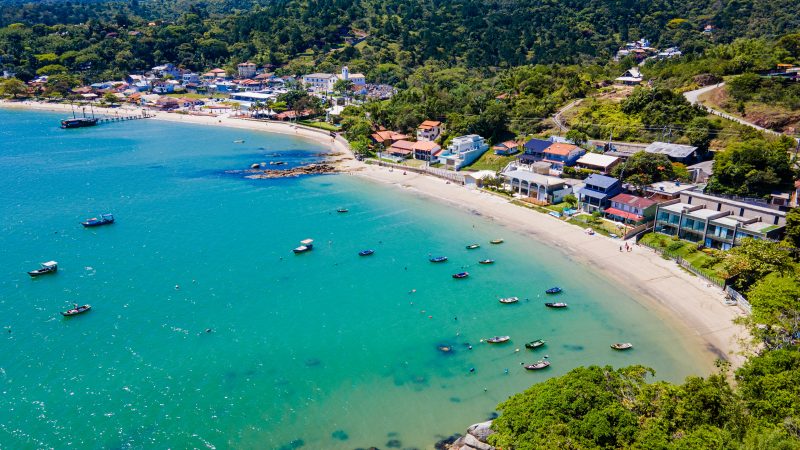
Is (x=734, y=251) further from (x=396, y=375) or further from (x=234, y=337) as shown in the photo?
(x=234, y=337)

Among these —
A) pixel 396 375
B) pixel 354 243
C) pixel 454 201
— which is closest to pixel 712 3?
pixel 454 201

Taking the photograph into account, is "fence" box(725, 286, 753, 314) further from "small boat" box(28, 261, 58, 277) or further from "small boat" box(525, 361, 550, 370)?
"small boat" box(28, 261, 58, 277)

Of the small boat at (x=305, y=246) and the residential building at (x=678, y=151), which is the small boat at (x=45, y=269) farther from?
the residential building at (x=678, y=151)

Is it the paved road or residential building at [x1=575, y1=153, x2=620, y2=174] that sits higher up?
the paved road

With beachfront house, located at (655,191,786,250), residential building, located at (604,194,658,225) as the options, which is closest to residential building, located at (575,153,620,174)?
residential building, located at (604,194,658,225)

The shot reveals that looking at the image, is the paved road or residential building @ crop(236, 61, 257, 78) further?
residential building @ crop(236, 61, 257, 78)

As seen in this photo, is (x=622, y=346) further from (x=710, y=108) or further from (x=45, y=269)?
(x=710, y=108)

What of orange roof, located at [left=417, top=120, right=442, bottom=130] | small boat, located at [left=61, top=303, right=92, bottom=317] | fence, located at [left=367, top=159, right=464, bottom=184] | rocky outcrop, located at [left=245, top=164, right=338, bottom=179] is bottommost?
small boat, located at [left=61, top=303, right=92, bottom=317]
